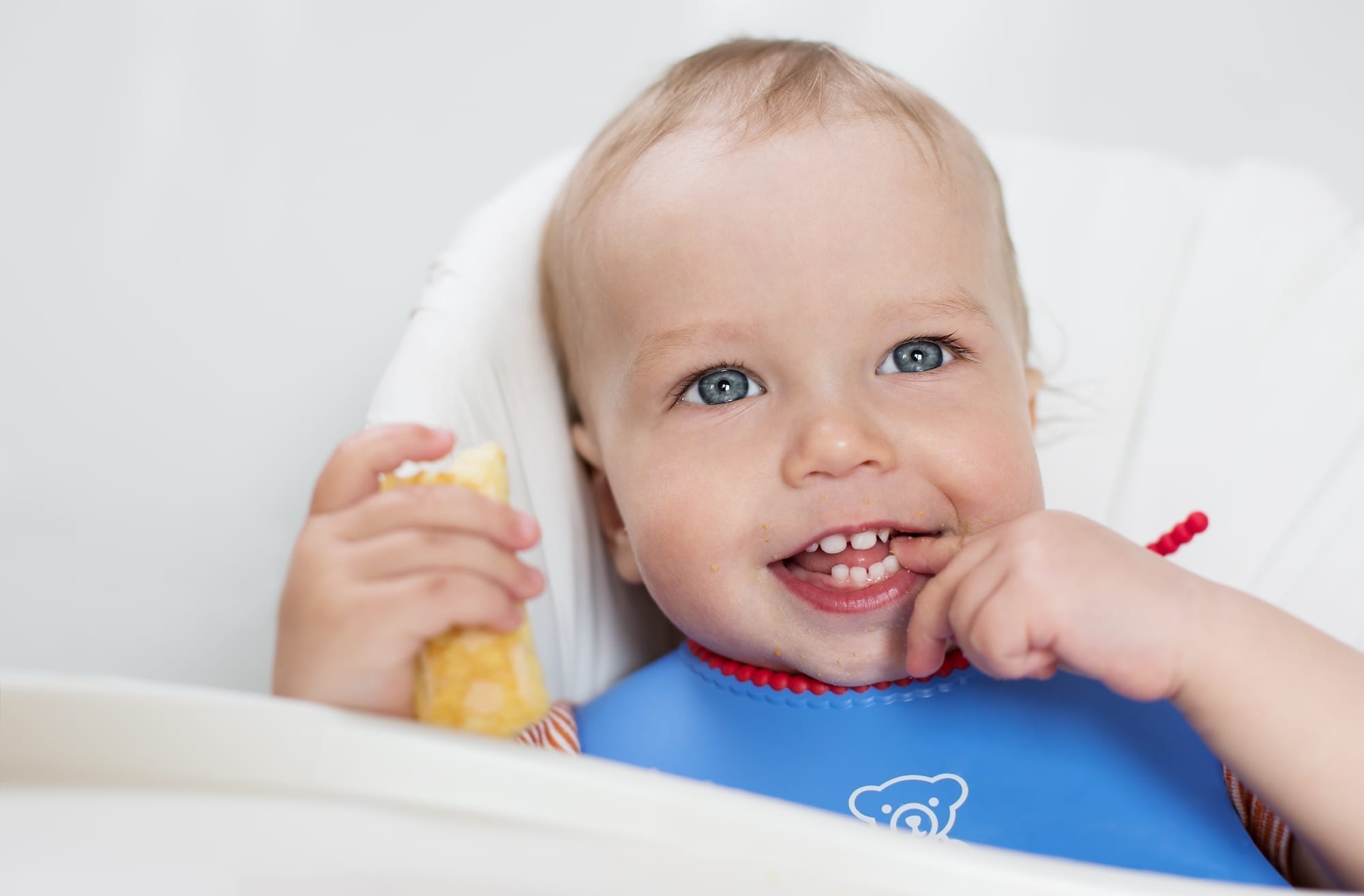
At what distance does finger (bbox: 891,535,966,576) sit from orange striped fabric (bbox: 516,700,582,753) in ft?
1.10

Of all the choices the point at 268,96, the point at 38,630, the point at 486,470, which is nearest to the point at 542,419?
the point at 486,470

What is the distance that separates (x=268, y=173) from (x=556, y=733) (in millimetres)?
1033

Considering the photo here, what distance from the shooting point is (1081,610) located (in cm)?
79

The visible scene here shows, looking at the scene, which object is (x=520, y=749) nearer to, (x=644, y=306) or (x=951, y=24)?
(x=644, y=306)

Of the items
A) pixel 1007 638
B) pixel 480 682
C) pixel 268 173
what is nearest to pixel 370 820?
pixel 480 682

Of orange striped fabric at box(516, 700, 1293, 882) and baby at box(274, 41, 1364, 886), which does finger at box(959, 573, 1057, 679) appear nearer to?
baby at box(274, 41, 1364, 886)

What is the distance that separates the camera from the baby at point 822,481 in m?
0.76

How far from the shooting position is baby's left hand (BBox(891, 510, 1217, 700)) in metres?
0.79

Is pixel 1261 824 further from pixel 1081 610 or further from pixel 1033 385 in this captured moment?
pixel 1033 385

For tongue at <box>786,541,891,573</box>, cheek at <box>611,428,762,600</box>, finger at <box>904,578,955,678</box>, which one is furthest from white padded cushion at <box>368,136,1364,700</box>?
finger at <box>904,578,955,678</box>

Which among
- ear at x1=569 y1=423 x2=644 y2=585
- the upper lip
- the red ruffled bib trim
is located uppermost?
the upper lip

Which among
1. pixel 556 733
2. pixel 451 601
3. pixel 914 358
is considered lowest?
pixel 556 733

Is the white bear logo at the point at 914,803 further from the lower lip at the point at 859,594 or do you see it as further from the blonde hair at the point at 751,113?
the blonde hair at the point at 751,113

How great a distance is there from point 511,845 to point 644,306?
21.5 inches
